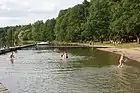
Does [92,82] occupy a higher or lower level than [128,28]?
lower

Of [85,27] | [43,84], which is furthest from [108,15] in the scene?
[43,84]

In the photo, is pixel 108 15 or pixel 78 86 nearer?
pixel 78 86

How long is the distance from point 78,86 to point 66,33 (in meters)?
140

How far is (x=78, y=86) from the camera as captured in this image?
37.7 meters

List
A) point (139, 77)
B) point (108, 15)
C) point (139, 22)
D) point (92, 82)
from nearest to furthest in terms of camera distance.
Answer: point (92, 82) < point (139, 77) < point (139, 22) < point (108, 15)

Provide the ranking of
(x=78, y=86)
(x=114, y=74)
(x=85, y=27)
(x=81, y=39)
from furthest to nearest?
(x=81, y=39), (x=85, y=27), (x=114, y=74), (x=78, y=86)

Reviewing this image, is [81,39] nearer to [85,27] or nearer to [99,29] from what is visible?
[85,27]

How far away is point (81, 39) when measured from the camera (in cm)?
16488

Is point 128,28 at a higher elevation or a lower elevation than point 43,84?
higher

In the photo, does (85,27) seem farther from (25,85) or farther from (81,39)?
(25,85)

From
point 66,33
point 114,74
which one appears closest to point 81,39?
point 66,33

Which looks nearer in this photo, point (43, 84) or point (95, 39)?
point (43, 84)

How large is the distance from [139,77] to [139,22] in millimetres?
57300

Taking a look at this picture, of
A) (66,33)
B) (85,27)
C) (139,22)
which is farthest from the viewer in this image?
(66,33)
